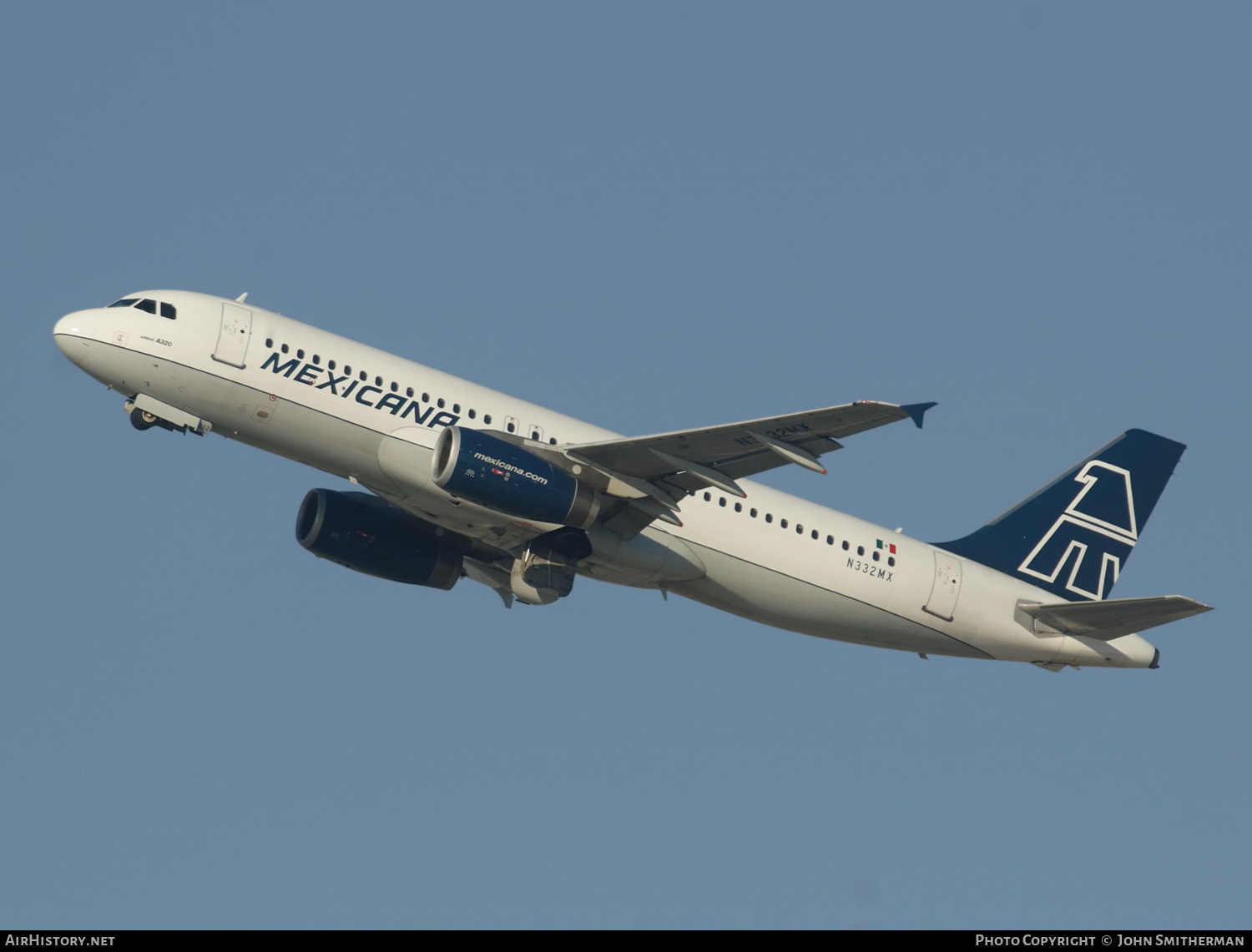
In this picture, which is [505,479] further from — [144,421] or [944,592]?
[944,592]

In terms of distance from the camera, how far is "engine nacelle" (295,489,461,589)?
40406 millimetres

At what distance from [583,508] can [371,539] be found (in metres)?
8.06

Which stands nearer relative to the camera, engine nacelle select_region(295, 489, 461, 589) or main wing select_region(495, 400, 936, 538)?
main wing select_region(495, 400, 936, 538)

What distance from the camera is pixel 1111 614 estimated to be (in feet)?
128

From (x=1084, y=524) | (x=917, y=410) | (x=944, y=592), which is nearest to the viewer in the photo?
(x=917, y=410)

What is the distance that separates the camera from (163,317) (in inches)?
1391

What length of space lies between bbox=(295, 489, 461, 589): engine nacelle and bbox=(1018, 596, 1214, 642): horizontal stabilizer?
16.8 meters

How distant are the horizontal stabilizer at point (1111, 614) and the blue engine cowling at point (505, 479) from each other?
1410cm

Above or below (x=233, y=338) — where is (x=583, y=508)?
below

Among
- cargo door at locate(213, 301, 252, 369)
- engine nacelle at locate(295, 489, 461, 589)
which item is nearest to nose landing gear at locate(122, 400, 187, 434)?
cargo door at locate(213, 301, 252, 369)

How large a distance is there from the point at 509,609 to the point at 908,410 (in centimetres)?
1610

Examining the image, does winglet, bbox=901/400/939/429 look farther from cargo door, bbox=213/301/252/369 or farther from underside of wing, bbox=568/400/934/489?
cargo door, bbox=213/301/252/369

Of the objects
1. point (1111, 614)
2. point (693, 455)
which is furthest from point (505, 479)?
point (1111, 614)

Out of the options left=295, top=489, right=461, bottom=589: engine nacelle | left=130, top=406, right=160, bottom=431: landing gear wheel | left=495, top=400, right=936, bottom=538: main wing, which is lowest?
left=295, top=489, right=461, bottom=589: engine nacelle
